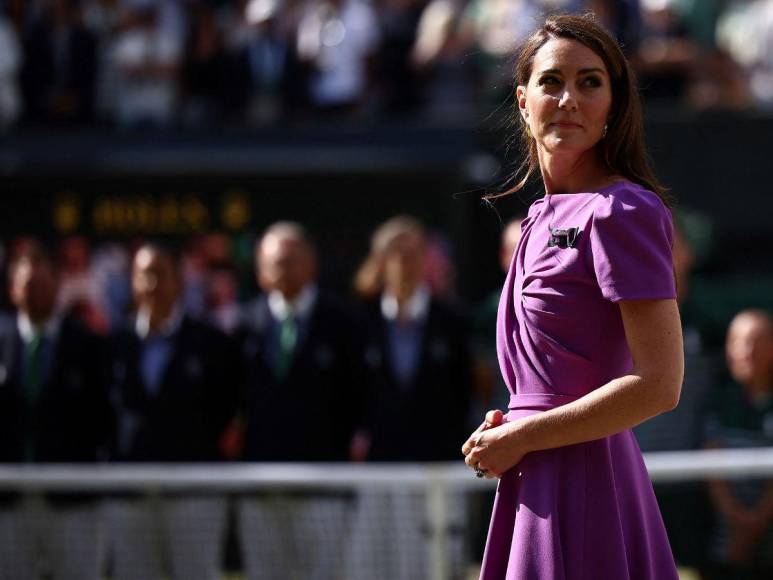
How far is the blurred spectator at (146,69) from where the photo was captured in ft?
35.1

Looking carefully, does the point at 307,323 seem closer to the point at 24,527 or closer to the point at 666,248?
the point at 24,527

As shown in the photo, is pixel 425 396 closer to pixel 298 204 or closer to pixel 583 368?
pixel 298 204

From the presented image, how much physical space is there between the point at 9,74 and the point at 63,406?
4741 mm

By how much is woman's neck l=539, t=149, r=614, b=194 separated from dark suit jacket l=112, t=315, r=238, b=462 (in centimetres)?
417

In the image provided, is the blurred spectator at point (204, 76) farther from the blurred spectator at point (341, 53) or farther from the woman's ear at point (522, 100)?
the woman's ear at point (522, 100)

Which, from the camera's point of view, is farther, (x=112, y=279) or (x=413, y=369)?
(x=112, y=279)

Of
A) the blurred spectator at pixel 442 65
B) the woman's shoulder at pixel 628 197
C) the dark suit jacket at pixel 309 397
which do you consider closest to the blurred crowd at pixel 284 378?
the dark suit jacket at pixel 309 397

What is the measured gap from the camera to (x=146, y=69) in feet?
35.1

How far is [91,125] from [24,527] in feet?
17.7

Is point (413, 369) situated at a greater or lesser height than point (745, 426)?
greater

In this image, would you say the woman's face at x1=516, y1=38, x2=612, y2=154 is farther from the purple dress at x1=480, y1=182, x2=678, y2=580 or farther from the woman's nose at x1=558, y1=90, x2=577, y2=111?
the purple dress at x1=480, y1=182, x2=678, y2=580

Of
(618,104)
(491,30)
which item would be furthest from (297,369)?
(491,30)

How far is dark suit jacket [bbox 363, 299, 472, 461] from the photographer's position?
21.7 ft

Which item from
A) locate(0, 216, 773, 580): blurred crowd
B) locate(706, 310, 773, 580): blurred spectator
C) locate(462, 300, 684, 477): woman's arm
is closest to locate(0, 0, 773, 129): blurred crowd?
locate(0, 216, 773, 580): blurred crowd
